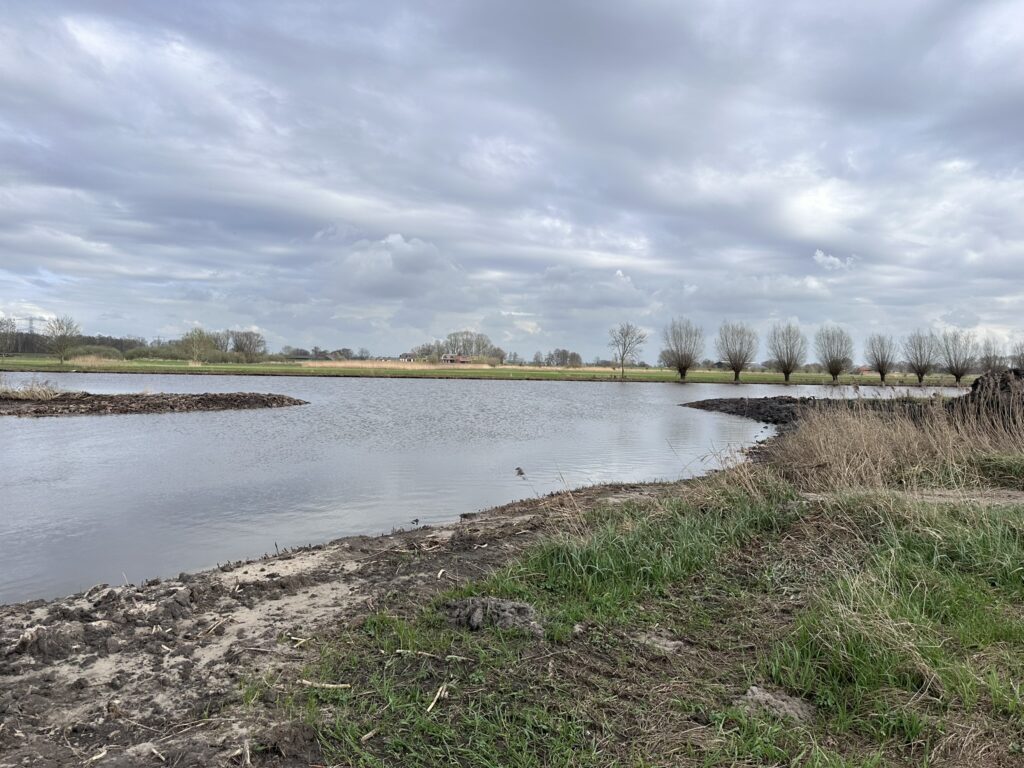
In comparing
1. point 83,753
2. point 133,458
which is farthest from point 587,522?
point 133,458

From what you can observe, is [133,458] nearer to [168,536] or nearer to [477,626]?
[168,536]

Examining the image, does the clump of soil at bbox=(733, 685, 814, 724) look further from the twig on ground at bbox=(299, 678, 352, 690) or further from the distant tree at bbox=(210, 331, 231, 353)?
the distant tree at bbox=(210, 331, 231, 353)

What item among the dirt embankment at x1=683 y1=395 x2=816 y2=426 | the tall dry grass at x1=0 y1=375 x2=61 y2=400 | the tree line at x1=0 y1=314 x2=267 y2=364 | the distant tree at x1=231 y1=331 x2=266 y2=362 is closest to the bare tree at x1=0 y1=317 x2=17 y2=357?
the tree line at x1=0 y1=314 x2=267 y2=364

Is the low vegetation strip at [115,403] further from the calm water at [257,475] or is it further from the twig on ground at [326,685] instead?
the twig on ground at [326,685]

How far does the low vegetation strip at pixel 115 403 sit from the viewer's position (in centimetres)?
2611

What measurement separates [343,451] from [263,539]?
8495 mm

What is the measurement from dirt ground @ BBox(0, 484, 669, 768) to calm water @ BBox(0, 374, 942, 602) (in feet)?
6.79

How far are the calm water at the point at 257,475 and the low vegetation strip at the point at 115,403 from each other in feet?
6.96

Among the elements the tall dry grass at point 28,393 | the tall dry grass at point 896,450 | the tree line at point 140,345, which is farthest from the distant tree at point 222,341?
the tall dry grass at point 896,450

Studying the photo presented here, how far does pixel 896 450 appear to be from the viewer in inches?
424

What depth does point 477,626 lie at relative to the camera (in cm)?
449

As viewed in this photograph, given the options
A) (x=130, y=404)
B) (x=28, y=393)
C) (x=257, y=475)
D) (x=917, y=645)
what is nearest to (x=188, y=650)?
(x=917, y=645)

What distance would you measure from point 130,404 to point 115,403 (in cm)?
74

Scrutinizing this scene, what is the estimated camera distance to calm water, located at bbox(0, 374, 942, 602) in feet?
27.6
